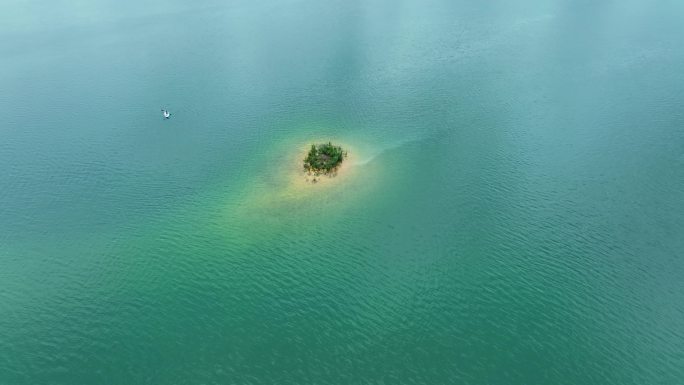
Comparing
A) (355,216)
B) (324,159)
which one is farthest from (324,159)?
(355,216)

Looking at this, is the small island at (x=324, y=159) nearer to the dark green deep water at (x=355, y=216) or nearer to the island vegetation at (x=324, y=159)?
the island vegetation at (x=324, y=159)

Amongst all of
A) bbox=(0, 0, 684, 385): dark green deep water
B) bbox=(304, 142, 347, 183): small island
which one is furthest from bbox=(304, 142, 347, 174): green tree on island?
bbox=(0, 0, 684, 385): dark green deep water

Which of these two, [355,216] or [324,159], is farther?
[324,159]

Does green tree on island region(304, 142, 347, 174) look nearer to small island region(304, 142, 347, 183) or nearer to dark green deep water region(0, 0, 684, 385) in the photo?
→ small island region(304, 142, 347, 183)

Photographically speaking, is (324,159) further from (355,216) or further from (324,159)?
(355,216)

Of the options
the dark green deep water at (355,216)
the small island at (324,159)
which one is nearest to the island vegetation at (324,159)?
the small island at (324,159)

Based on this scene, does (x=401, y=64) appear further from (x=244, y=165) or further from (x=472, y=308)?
(x=472, y=308)

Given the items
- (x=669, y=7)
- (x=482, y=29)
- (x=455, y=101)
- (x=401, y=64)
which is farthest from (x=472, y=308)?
(x=669, y=7)
